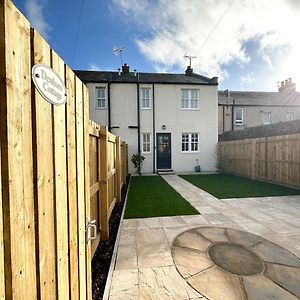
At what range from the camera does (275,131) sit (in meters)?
11.3

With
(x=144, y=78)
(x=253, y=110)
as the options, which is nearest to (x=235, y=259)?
(x=144, y=78)

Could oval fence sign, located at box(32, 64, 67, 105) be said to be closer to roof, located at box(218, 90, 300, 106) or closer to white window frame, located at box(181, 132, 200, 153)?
white window frame, located at box(181, 132, 200, 153)

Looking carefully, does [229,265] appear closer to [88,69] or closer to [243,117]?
[88,69]

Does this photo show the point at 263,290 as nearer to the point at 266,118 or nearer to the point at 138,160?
the point at 138,160

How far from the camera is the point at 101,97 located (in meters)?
13.9

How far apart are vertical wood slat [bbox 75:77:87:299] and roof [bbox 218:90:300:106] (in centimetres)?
1930

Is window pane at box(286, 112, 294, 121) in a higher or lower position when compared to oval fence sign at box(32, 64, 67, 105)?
higher

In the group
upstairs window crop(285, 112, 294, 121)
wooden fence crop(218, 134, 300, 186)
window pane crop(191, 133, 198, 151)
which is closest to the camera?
wooden fence crop(218, 134, 300, 186)

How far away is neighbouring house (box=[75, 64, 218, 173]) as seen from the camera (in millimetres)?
13875

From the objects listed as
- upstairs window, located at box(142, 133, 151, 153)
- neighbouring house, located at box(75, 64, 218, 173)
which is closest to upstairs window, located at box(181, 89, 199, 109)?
neighbouring house, located at box(75, 64, 218, 173)

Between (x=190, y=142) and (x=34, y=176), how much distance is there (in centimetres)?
1403

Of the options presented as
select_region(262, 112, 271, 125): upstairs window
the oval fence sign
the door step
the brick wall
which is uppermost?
select_region(262, 112, 271, 125): upstairs window

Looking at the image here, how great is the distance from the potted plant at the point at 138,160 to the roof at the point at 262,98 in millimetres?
10657

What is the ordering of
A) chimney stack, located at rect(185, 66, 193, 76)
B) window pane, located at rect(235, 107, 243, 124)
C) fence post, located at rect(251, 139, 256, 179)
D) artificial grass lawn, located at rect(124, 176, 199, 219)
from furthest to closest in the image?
window pane, located at rect(235, 107, 243, 124) → chimney stack, located at rect(185, 66, 193, 76) → fence post, located at rect(251, 139, 256, 179) → artificial grass lawn, located at rect(124, 176, 199, 219)
